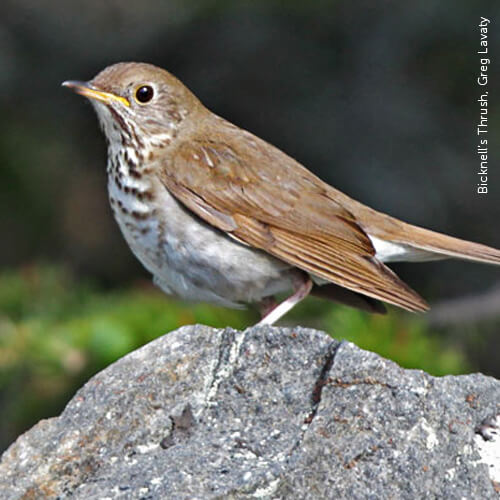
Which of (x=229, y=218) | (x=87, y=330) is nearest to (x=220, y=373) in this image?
(x=229, y=218)

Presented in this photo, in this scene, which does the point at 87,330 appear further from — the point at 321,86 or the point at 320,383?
the point at 321,86

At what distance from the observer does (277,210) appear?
13.3 feet

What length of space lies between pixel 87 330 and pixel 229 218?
102 cm

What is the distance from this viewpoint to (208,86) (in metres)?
6.41

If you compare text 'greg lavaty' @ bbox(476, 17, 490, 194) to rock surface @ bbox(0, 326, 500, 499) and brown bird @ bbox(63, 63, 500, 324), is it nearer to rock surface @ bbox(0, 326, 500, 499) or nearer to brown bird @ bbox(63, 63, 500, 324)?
brown bird @ bbox(63, 63, 500, 324)

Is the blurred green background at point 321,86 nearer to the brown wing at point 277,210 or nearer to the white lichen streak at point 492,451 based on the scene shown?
the brown wing at point 277,210

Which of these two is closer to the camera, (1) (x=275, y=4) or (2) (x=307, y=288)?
(2) (x=307, y=288)

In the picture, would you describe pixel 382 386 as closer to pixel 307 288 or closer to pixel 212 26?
pixel 307 288

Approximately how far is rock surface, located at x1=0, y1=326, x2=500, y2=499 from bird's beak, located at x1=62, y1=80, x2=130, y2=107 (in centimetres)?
147

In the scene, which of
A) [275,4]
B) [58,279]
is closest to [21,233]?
[58,279]

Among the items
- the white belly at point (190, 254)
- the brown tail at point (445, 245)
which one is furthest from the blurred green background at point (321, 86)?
the white belly at point (190, 254)

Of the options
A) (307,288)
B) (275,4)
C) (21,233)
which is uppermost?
(275,4)

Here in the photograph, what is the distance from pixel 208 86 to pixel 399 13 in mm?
1252

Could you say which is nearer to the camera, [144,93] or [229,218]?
[229,218]
